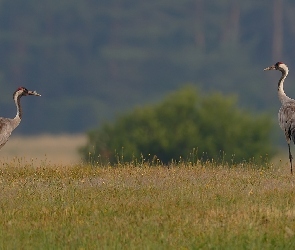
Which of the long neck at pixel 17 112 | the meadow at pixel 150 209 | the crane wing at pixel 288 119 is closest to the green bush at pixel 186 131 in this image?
the long neck at pixel 17 112

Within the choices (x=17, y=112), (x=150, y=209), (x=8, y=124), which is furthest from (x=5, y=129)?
(x=150, y=209)

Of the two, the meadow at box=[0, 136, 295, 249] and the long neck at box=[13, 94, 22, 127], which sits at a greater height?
the long neck at box=[13, 94, 22, 127]

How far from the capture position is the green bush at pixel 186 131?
172ft

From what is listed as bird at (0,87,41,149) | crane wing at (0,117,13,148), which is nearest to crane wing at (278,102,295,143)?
bird at (0,87,41,149)

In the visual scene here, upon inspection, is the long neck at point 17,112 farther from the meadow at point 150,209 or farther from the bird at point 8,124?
the meadow at point 150,209

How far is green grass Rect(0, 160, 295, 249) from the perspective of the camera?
1294 cm

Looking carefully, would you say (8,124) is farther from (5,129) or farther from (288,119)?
(288,119)

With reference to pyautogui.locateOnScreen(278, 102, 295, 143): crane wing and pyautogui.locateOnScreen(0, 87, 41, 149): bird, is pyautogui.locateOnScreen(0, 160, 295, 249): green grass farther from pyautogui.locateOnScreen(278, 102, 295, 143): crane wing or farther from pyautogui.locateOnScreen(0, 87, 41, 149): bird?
pyautogui.locateOnScreen(0, 87, 41, 149): bird

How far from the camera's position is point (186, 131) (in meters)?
52.7

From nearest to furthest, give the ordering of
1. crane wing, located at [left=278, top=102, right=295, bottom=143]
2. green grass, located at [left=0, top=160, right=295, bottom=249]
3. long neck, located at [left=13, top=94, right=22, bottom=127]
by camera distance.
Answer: green grass, located at [left=0, top=160, right=295, bottom=249], crane wing, located at [left=278, top=102, right=295, bottom=143], long neck, located at [left=13, top=94, right=22, bottom=127]

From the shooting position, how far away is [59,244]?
504 inches

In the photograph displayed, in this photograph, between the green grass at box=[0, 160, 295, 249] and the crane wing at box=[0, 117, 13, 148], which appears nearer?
the green grass at box=[0, 160, 295, 249]

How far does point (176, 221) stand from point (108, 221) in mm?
1206

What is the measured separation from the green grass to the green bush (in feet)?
101
